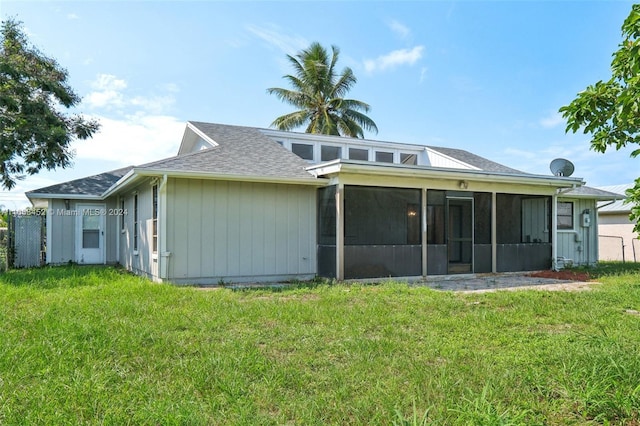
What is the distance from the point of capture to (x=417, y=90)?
13.7 metres

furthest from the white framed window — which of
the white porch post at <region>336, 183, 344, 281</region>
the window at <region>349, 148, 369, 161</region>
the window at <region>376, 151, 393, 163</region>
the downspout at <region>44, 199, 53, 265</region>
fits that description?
the downspout at <region>44, 199, 53, 265</region>

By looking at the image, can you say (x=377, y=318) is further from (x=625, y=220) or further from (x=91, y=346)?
(x=625, y=220)

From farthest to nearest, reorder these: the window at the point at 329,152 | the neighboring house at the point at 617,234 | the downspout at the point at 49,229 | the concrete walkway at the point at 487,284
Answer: the neighboring house at the point at 617,234 → the window at the point at 329,152 → the downspout at the point at 49,229 → the concrete walkway at the point at 487,284

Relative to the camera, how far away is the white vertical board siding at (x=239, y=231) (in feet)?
29.7

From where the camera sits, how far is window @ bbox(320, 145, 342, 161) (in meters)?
14.0

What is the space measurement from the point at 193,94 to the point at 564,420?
1230cm

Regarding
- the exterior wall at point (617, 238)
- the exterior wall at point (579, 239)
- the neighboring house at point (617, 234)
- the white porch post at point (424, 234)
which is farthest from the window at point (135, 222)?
the exterior wall at point (617, 238)

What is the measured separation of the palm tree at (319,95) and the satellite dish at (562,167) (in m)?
14.9

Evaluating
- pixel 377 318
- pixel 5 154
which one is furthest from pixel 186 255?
pixel 5 154

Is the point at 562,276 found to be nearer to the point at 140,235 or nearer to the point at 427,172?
the point at 427,172

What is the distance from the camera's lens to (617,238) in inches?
751

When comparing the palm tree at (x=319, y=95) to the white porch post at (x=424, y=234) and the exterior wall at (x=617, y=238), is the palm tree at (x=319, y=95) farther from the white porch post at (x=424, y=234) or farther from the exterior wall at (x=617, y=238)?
the white porch post at (x=424, y=234)

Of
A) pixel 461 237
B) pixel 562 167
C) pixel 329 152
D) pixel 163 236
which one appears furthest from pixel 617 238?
pixel 163 236

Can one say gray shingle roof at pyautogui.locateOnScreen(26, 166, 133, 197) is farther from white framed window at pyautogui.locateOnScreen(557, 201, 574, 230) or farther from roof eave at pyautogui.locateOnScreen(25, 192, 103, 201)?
white framed window at pyautogui.locateOnScreen(557, 201, 574, 230)
